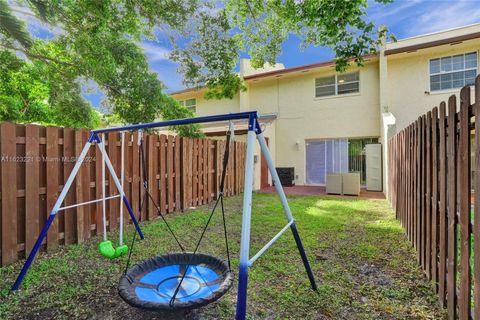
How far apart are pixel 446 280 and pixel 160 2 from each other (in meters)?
8.71

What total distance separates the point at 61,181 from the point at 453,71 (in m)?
13.1

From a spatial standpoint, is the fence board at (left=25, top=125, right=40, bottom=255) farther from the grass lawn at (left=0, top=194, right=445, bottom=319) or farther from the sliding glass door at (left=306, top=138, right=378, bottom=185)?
the sliding glass door at (left=306, top=138, right=378, bottom=185)

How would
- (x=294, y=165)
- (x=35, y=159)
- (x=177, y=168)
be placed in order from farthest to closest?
(x=294, y=165)
(x=177, y=168)
(x=35, y=159)

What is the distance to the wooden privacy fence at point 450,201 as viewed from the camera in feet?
5.88

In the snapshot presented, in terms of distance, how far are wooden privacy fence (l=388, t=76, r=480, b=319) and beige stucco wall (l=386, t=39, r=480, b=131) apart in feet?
27.3

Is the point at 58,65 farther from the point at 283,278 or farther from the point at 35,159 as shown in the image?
the point at 283,278

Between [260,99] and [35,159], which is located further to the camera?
[260,99]

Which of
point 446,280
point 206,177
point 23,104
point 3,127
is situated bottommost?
point 446,280

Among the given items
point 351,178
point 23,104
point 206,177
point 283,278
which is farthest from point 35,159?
point 23,104

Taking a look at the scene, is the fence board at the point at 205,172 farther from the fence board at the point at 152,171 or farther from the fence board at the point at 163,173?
the fence board at the point at 152,171

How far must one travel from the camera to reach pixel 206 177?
26.2 feet

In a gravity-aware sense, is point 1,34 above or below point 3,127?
above

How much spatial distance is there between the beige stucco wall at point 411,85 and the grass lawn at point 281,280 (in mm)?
7461

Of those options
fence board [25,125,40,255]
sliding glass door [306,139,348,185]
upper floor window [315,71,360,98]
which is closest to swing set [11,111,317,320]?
fence board [25,125,40,255]
